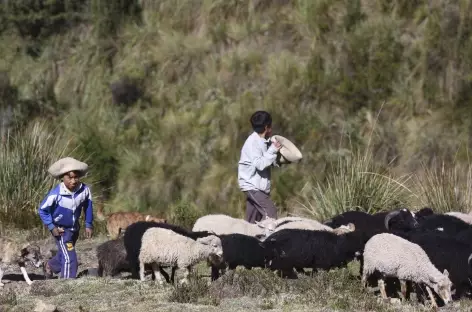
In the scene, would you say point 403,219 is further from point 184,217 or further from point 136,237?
point 184,217

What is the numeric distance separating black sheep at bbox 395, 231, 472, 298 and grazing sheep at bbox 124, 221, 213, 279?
2749mm

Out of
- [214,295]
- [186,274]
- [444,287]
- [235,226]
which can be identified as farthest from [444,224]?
[214,295]

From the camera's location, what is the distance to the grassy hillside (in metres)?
23.2

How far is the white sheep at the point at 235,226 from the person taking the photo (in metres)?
13.9

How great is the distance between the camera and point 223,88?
25469mm

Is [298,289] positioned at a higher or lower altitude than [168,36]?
lower

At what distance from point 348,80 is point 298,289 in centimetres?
1284

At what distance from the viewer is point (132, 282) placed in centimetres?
1239

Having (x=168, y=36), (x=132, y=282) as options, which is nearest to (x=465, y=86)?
(x=168, y=36)

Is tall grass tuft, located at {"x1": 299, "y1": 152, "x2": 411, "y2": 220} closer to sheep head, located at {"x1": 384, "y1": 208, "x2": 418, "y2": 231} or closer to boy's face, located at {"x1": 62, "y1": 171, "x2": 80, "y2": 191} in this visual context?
sheep head, located at {"x1": 384, "y1": 208, "x2": 418, "y2": 231}

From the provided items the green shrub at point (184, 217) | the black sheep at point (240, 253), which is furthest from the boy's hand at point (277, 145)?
the green shrub at point (184, 217)

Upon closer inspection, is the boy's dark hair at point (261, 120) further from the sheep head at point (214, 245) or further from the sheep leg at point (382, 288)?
the sheep leg at point (382, 288)

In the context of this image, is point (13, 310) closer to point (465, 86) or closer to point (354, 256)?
point (354, 256)

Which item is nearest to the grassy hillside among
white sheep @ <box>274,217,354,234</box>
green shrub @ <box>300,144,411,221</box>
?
green shrub @ <box>300,144,411,221</box>
